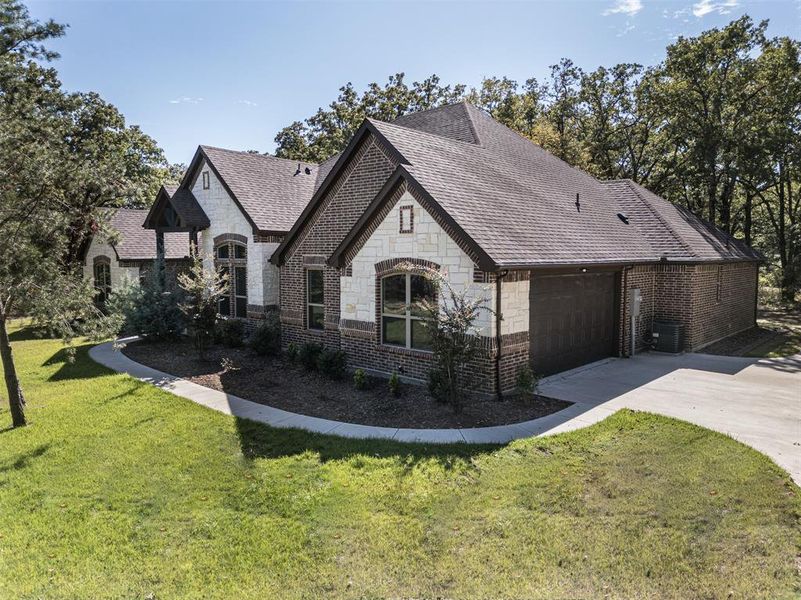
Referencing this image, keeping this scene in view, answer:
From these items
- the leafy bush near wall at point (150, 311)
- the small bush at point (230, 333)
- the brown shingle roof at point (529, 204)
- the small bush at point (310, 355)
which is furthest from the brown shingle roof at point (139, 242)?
the brown shingle roof at point (529, 204)

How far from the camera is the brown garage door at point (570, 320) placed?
12.1 m

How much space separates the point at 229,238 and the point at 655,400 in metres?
14.2

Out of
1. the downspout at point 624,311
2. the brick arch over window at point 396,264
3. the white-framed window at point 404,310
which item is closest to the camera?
the brick arch over window at point 396,264

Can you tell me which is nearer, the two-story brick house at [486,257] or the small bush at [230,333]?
the two-story brick house at [486,257]

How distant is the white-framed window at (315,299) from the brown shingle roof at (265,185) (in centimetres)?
352

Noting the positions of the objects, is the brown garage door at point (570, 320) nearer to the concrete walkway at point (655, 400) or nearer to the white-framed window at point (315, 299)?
the concrete walkway at point (655, 400)

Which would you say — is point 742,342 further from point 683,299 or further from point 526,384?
point 526,384

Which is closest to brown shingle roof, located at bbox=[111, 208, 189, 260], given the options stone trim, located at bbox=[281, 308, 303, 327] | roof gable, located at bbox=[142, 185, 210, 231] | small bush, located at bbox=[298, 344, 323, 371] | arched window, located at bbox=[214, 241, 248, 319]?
roof gable, located at bbox=[142, 185, 210, 231]

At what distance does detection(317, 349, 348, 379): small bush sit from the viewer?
494 inches

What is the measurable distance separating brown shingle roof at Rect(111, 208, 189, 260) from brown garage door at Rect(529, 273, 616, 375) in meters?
15.4

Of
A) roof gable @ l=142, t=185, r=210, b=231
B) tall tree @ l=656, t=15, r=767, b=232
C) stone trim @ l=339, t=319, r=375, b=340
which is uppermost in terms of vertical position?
tall tree @ l=656, t=15, r=767, b=232

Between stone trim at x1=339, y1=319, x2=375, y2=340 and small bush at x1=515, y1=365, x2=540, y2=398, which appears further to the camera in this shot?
stone trim at x1=339, y1=319, x2=375, y2=340

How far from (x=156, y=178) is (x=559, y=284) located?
36765 mm

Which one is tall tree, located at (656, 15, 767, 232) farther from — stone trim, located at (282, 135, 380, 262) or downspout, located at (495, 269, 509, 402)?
downspout, located at (495, 269, 509, 402)
